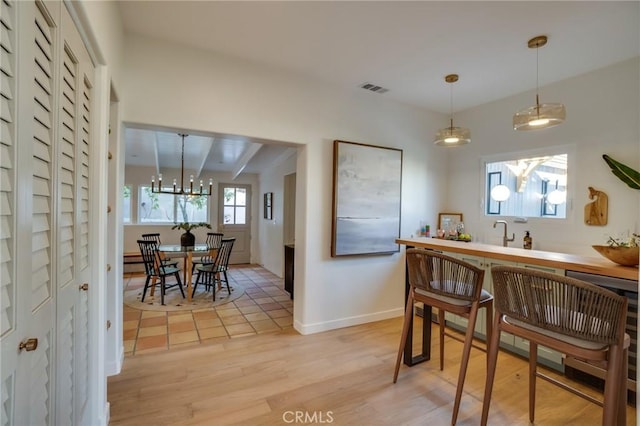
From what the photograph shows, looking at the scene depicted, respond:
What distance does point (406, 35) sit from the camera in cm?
244

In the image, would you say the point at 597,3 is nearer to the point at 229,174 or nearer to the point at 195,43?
the point at 195,43

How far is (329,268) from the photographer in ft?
11.1

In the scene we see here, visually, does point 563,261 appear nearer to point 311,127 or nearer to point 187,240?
point 311,127

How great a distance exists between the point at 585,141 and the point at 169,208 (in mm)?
7602

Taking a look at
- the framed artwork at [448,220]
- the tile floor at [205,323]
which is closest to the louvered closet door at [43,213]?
the tile floor at [205,323]

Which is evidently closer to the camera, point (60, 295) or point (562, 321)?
point (60, 295)

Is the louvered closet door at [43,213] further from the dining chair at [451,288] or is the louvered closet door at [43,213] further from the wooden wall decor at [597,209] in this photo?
the wooden wall decor at [597,209]

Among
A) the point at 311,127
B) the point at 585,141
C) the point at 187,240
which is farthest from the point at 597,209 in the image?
the point at 187,240

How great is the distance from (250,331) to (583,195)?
372 cm

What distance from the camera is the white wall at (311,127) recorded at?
2590 mm

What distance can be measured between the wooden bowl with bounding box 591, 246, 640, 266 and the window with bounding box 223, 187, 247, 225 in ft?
23.2

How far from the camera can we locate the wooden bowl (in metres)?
1.86

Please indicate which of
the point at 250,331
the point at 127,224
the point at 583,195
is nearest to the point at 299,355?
the point at 250,331

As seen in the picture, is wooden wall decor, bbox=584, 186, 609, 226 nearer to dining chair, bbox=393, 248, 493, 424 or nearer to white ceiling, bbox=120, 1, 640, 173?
white ceiling, bbox=120, 1, 640, 173
